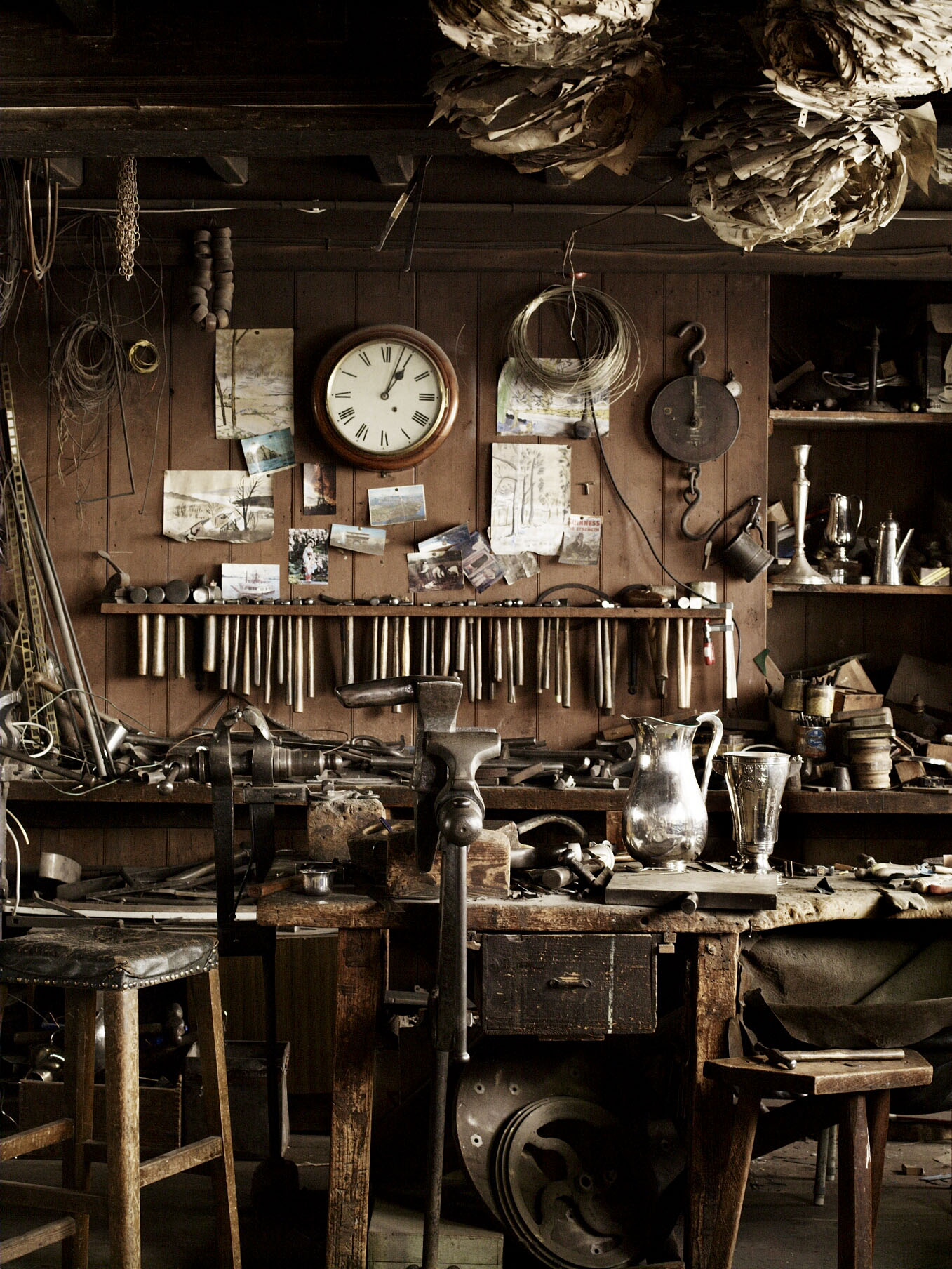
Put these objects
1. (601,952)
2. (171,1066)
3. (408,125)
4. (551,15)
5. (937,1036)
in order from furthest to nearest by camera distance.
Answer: (171,1066) < (408,125) < (937,1036) < (601,952) < (551,15)

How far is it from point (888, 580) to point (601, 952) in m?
2.73

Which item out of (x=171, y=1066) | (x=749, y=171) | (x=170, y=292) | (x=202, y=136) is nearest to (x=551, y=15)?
(x=749, y=171)

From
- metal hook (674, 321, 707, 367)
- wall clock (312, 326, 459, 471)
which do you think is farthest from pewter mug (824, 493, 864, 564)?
wall clock (312, 326, 459, 471)

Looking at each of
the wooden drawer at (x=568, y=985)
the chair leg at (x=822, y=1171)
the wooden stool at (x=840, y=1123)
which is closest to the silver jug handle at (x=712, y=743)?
the wooden drawer at (x=568, y=985)

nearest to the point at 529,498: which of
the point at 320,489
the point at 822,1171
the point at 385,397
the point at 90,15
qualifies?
the point at 385,397

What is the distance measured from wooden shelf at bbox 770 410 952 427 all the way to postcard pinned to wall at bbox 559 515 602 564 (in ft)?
2.79

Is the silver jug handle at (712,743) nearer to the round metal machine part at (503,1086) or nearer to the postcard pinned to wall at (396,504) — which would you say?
the round metal machine part at (503,1086)

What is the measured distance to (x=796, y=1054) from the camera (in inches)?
93.6

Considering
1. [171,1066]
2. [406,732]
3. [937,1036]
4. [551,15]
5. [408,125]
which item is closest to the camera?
[551,15]

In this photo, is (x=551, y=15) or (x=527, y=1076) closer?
(x=551, y=15)

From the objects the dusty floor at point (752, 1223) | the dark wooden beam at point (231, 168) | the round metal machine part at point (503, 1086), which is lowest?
the dusty floor at point (752, 1223)

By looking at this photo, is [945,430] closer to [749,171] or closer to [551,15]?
[749,171]

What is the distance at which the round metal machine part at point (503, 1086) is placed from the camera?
2.64 m

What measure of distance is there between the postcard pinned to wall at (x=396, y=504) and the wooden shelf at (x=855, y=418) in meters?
1.47
